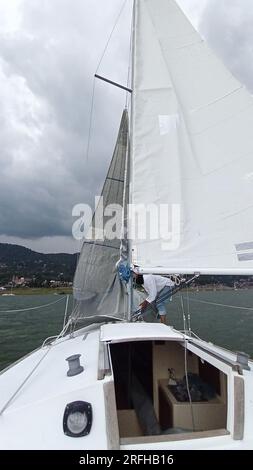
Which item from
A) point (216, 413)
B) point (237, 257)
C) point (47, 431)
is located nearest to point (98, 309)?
point (237, 257)

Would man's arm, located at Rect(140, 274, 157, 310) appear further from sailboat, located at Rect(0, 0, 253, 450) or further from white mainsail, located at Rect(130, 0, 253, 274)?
white mainsail, located at Rect(130, 0, 253, 274)

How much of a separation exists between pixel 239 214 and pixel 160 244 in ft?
4.33

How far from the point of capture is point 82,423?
233 cm

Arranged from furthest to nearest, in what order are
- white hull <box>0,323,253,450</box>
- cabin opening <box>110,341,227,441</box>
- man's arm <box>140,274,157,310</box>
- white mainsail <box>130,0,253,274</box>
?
man's arm <box>140,274,157,310</box> → white mainsail <box>130,0,253,274</box> → cabin opening <box>110,341,227,441</box> → white hull <box>0,323,253,450</box>

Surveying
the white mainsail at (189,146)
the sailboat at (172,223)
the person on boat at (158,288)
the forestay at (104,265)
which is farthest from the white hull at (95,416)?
the person on boat at (158,288)

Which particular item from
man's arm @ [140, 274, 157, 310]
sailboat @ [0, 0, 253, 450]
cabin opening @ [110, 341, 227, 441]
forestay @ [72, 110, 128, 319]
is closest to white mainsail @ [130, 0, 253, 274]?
sailboat @ [0, 0, 253, 450]

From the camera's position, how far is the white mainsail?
4871 millimetres

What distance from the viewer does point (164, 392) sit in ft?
13.0

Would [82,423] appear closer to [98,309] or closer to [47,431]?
[47,431]

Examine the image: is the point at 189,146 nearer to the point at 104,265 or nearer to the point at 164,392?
the point at 104,265

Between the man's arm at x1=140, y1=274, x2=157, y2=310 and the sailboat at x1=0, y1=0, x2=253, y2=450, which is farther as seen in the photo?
the man's arm at x1=140, y1=274, x2=157, y2=310

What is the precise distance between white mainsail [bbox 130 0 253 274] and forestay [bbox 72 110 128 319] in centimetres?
162

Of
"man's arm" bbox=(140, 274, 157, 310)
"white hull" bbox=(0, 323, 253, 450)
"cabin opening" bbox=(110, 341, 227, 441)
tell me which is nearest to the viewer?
"white hull" bbox=(0, 323, 253, 450)
